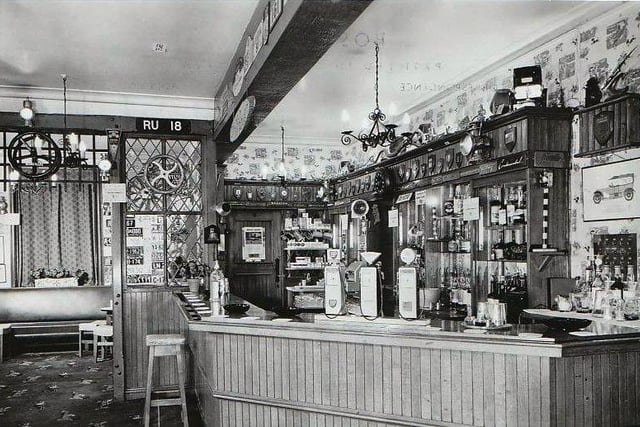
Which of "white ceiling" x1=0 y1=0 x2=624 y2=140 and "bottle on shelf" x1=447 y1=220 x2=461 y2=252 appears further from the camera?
"bottle on shelf" x1=447 y1=220 x2=461 y2=252

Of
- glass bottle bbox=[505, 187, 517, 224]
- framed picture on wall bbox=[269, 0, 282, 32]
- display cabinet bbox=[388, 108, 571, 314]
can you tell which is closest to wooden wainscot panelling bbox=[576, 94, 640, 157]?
display cabinet bbox=[388, 108, 571, 314]

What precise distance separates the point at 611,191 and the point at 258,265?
736cm

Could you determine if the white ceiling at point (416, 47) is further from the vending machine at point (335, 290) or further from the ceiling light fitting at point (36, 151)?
the ceiling light fitting at point (36, 151)

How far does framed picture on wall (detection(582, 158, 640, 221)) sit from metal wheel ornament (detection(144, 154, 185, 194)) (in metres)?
4.65

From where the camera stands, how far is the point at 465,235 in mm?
6684

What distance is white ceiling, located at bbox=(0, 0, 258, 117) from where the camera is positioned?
4.72m

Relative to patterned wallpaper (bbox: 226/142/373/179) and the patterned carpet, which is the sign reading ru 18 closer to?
the patterned carpet

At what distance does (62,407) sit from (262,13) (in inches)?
187

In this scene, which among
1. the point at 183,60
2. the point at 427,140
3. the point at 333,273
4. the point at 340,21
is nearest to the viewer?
the point at 340,21

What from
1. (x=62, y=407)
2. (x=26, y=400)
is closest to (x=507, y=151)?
(x=62, y=407)

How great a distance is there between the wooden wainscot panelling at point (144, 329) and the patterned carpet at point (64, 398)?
32 cm

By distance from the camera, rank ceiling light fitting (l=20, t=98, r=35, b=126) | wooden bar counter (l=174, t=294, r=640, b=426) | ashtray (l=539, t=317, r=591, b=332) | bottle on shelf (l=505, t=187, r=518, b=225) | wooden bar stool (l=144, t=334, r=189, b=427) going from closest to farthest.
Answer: wooden bar counter (l=174, t=294, r=640, b=426)
ashtray (l=539, t=317, r=591, b=332)
wooden bar stool (l=144, t=334, r=189, b=427)
bottle on shelf (l=505, t=187, r=518, b=225)
ceiling light fitting (l=20, t=98, r=35, b=126)

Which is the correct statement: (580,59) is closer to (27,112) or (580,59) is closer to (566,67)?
(566,67)

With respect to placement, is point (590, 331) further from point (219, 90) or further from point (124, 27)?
point (219, 90)
